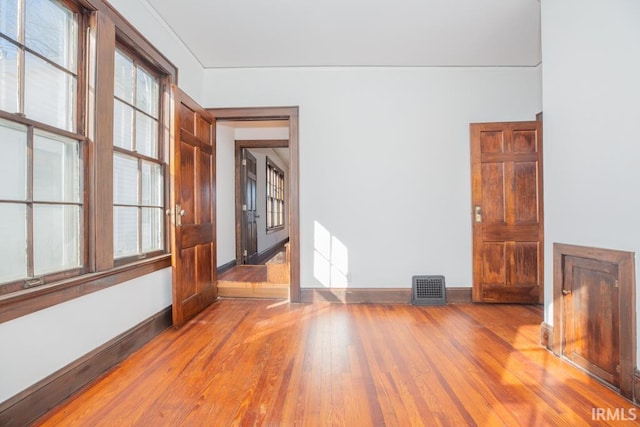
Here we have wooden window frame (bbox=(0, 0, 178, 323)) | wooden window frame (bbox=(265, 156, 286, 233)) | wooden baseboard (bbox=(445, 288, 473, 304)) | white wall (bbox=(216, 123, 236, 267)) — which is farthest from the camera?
wooden window frame (bbox=(265, 156, 286, 233))

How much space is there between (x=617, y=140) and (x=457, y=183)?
68.5 inches

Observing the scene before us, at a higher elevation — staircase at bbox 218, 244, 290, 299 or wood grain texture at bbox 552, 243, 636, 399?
wood grain texture at bbox 552, 243, 636, 399

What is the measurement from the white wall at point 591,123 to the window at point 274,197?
235 inches

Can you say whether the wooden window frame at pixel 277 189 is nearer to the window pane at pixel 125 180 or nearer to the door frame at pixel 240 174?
the door frame at pixel 240 174

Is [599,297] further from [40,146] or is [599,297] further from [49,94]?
[49,94]

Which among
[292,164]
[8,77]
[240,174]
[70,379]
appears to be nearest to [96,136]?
[8,77]

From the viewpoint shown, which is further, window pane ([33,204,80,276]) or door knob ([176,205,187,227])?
door knob ([176,205,187,227])

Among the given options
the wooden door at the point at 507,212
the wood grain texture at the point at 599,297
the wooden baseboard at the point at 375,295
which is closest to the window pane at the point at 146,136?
the wooden baseboard at the point at 375,295

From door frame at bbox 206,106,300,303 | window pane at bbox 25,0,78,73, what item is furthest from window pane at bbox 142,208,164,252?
door frame at bbox 206,106,300,303

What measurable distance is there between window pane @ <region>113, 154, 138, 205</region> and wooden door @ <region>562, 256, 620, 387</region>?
3.36m

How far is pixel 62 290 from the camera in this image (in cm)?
172

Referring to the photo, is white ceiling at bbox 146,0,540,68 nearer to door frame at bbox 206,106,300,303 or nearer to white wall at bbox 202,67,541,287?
white wall at bbox 202,67,541,287

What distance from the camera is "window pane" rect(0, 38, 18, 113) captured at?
4.85 feet

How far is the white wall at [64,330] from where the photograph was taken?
1.46 m
